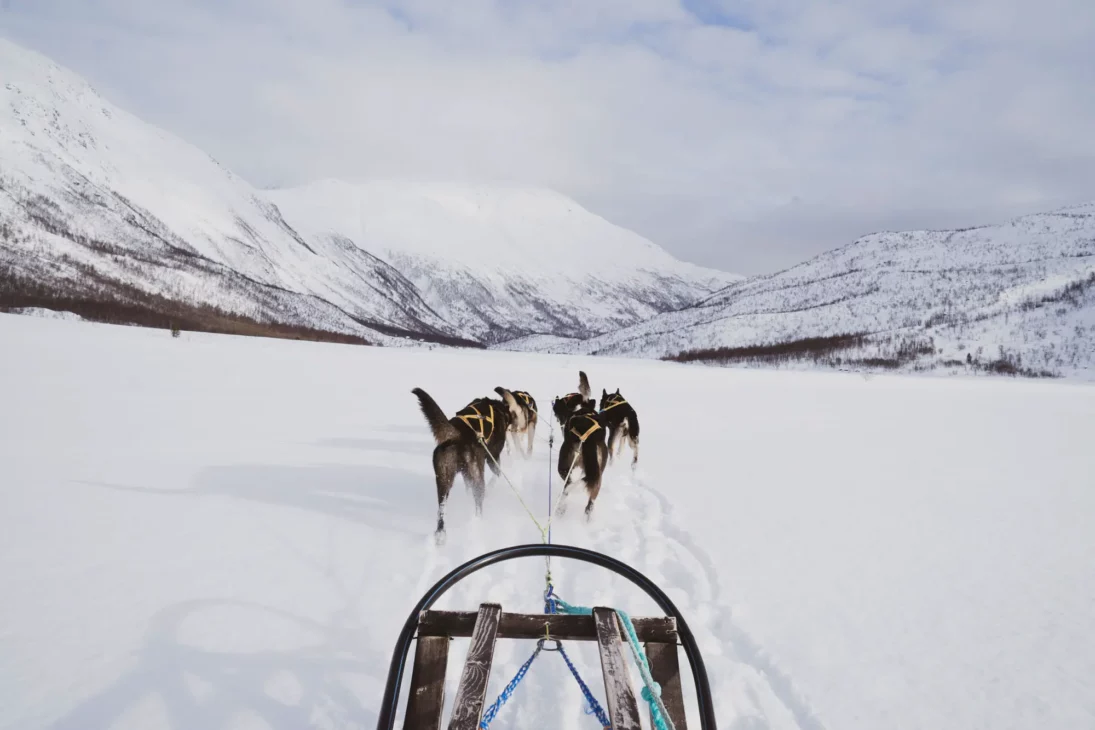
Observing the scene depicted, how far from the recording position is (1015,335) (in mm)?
75500

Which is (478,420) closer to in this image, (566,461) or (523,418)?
(566,461)

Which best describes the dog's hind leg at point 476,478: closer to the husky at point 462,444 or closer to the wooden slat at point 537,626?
the husky at point 462,444

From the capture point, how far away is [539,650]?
84.6 inches

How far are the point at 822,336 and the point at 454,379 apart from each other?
89077 millimetres

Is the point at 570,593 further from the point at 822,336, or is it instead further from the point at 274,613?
the point at 822,336

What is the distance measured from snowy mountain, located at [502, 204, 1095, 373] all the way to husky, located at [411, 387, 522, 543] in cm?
7651

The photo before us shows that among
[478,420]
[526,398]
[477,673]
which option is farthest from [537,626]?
[526,398]

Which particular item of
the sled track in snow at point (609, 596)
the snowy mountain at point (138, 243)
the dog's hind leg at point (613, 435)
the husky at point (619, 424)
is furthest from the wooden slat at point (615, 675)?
the snowy mountain at point (138, 243)

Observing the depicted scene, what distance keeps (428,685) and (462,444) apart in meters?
3.24

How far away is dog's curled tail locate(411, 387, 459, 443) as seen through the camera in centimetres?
486

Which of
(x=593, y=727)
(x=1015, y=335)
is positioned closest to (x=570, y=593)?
(x=593, y=727)

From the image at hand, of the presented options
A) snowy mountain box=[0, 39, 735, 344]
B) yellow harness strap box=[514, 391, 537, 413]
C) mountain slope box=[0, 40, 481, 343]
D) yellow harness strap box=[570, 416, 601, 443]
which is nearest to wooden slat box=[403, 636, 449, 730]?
yellow harness strap box=[570, 416, 601, 443]

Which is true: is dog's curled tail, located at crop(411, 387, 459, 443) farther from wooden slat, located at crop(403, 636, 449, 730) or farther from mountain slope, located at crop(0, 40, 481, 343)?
mountain slope, located at crop(0, 40, 481, 343)

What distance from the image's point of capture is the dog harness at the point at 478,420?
546cm
